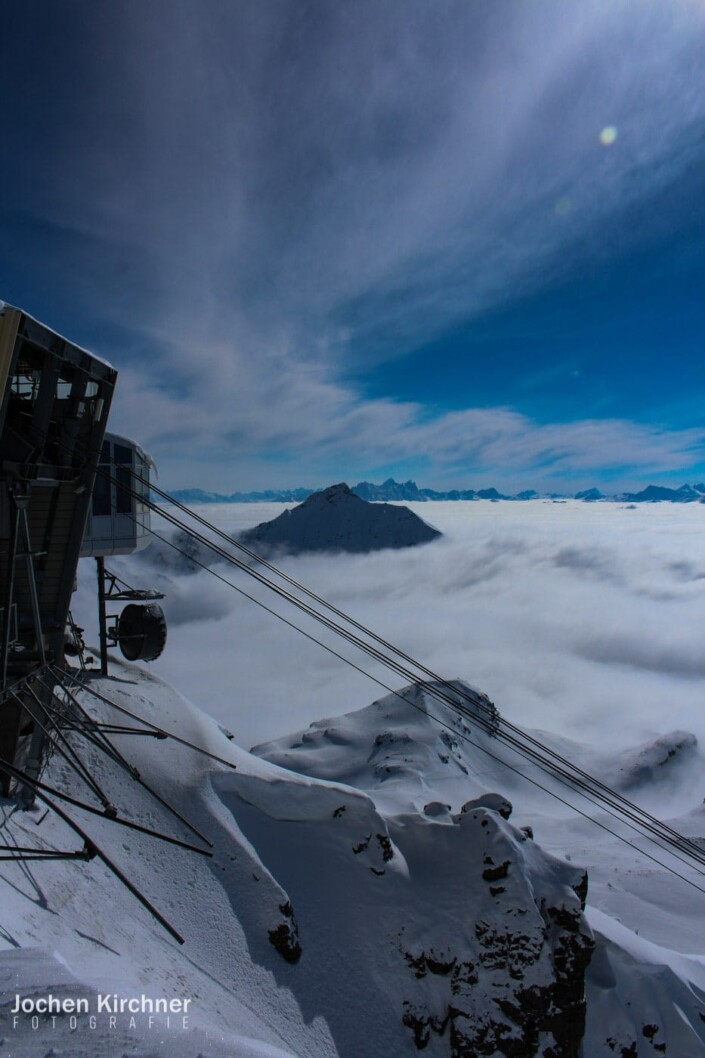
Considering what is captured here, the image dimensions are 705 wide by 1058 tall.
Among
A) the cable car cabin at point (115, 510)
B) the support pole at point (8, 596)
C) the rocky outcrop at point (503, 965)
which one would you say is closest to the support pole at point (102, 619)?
the cable car cabin at point (115, 510)

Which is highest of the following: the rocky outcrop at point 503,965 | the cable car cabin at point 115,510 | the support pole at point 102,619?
the cable car cabin at point 115,510

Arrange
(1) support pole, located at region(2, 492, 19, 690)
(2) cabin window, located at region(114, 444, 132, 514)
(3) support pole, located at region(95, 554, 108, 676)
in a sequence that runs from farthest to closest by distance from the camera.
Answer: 1. (2) cabin window, located at region(114, 444, 132, 514)
2. (3) support pole, located at region(95, 554, 108, 676)
3. (1) support pole, located at region(2, 492, 19, 690)

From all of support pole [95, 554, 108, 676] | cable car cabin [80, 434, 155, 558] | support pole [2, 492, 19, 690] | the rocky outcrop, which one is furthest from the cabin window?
the rocky outcrop

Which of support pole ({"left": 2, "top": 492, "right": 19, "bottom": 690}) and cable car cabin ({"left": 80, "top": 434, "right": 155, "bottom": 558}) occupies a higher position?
cable car cabin ({"left": 80, "top": 434, "right": 155, "bottom": 558})

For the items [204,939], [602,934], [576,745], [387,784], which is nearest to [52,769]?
[204,939]

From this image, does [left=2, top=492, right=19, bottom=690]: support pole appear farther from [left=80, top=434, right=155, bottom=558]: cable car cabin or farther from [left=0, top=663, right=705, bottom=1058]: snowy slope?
[left=80, top=434, right=155, bottom=558]: cable car cabin

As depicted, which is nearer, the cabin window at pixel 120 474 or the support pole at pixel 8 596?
the support pole at pixel 8 596

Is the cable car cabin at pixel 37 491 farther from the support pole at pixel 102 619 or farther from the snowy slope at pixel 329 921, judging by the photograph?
the support pole at pixel 102 619

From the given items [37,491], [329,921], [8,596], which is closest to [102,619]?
[37,491]
